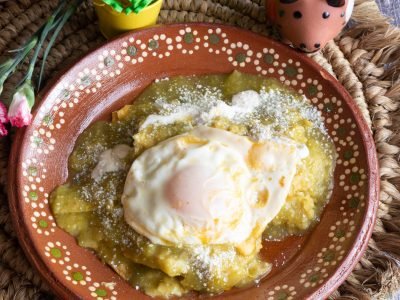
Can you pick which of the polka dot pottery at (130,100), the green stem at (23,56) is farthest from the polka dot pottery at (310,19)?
the green stem at (23,56)

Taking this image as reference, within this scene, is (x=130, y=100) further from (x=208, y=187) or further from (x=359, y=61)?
(x=359, y=61)

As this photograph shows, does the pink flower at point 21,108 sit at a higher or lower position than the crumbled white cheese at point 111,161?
higher

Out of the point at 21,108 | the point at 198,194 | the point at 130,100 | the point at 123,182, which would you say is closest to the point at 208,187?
the point at 198,194

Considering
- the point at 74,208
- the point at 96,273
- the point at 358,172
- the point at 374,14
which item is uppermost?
the point at 374,14

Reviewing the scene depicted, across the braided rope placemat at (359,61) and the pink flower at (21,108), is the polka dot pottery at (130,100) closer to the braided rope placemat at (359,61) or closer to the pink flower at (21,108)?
the pink flower at (21,108)

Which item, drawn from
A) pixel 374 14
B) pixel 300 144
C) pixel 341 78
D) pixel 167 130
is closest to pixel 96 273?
pixel 167 130

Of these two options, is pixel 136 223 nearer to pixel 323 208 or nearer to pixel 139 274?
pixel 139 274
